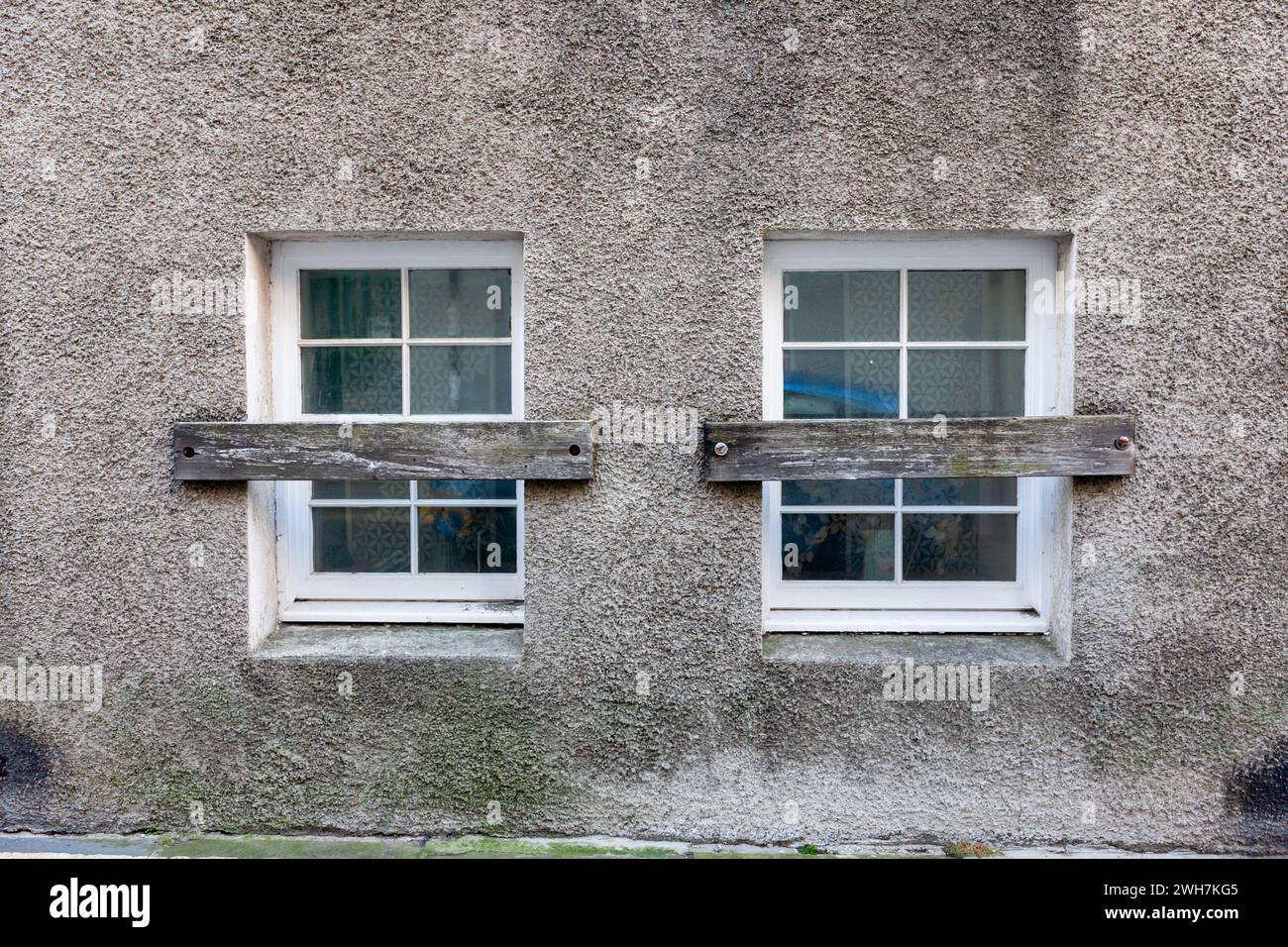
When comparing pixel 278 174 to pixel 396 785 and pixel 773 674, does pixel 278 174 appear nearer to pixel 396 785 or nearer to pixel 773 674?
pixel 396 785

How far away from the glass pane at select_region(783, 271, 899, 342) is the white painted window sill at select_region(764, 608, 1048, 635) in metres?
1.14

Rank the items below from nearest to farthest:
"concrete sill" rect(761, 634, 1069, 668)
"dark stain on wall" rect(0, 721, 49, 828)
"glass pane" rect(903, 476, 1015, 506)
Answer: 1. "concrete sill" rect(761, 634, 1069, 668)
2. "dark stain on wall" rect(0, 721, 49, 828)
3. "glass pane" rect(903, 476, 1015, 506)

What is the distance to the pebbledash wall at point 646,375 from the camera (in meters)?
3.45

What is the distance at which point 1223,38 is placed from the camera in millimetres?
3422

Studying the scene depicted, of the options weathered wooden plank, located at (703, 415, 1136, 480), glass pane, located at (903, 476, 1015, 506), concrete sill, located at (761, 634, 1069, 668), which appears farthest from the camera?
glass pane, located at (903, 476, 1015, 506)

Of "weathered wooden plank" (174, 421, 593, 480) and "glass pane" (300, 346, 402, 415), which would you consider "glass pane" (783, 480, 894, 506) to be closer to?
"weathered wooden plank" (174, 421, 593, 480)

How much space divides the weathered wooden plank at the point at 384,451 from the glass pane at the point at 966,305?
1464mm

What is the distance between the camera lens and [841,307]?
374cm

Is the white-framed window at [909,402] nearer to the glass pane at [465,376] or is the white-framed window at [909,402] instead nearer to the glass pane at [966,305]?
the glass pane at [966,305]

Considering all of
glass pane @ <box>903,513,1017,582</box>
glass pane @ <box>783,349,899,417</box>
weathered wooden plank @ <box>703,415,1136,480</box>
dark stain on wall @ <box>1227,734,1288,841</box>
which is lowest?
dark stain on wall @ <box>1227,734,1288,841</box>

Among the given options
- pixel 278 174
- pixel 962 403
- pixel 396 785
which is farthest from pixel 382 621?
pixel 962 403

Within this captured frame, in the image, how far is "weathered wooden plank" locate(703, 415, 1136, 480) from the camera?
11.2ft

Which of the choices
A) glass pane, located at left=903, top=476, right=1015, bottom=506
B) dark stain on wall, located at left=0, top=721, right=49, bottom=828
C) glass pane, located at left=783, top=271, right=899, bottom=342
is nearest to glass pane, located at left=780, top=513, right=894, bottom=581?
glass pane, located at left=903, top=476, right=1015, bottom=506

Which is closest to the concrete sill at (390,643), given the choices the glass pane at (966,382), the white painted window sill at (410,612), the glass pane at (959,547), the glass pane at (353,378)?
the white painted window sill at (410,612)
